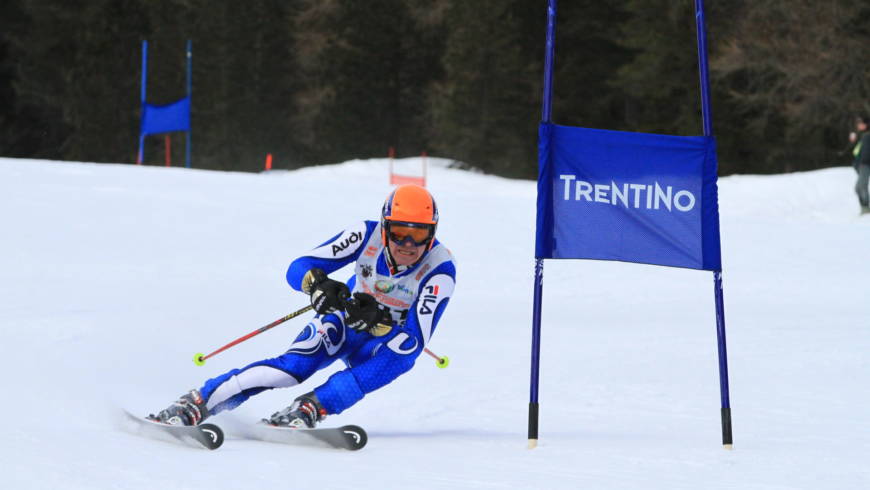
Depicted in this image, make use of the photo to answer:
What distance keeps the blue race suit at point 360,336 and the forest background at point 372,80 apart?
25555mm

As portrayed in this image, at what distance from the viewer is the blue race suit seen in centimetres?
584

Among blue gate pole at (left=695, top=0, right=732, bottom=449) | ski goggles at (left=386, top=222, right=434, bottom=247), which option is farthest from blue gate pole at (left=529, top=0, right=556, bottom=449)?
blue gate pole at (left=695, top=0, right=732, bottom=449)

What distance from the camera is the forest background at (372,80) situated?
3425cm

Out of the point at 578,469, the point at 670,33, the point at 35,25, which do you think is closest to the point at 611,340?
the point at 578,469

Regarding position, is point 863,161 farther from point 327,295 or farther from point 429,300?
point 327,295

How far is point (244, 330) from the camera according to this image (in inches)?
405

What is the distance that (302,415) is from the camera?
5.64 metres

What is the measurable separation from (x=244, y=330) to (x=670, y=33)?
26.2m

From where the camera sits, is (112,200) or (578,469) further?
(112,200)

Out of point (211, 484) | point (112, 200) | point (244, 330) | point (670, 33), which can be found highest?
point (670, 33)

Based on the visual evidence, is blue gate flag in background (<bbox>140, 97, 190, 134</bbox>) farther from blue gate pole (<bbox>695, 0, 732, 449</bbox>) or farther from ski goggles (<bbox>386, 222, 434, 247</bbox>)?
blue gate pole (<bbox>695, 0, 732, 449</bbox>)

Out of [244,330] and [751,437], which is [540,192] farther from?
[244,330]

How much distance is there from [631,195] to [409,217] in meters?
1.12

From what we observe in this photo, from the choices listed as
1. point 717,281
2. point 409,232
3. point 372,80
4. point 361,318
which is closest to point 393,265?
point 409,232
